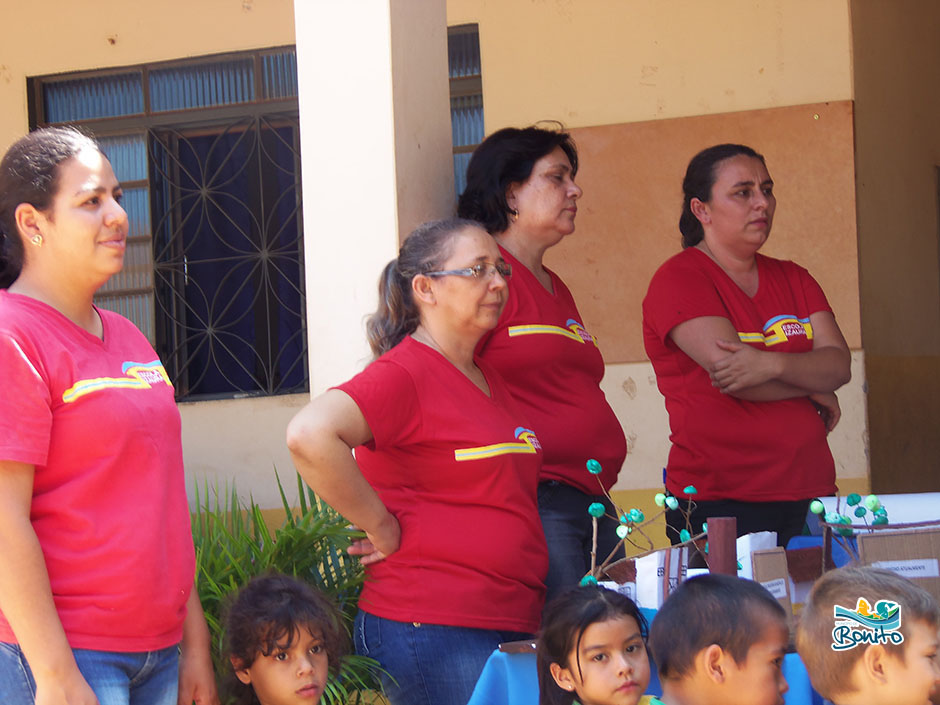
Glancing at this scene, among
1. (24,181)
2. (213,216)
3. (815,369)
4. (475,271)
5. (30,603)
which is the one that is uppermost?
(213,216)

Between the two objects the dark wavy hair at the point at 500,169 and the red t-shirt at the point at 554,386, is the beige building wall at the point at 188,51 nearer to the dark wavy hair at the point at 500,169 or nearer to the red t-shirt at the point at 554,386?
the dark wavy hair at the point at 500,169

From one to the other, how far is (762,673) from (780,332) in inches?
61.4

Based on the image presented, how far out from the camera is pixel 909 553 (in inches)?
103

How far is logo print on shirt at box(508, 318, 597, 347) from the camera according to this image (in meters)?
3.27

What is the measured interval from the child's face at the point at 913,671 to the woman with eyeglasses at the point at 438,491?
2.95ft

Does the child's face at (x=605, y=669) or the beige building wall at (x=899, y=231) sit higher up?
Result: the beige building wall at (x=899, y=231)

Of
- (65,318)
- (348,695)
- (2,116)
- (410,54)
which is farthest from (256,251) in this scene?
(65,318)

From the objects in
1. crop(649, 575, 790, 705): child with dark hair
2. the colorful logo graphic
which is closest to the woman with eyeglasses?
crop(649, 575, 790, 705): child with dark hair

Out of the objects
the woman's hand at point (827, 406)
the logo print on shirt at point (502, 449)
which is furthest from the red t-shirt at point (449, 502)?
the woman's hand at point (827, 406)

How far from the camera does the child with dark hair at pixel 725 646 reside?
7.85ft

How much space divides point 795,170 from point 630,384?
4.08 feet

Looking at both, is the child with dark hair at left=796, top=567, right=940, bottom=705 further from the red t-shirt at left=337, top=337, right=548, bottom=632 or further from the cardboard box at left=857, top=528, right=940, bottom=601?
the red t-shirt at left=337, top=337, right=548, bottom=632

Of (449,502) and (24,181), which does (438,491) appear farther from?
(24,181)

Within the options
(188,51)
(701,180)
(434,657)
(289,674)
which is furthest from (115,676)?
(188,51)
